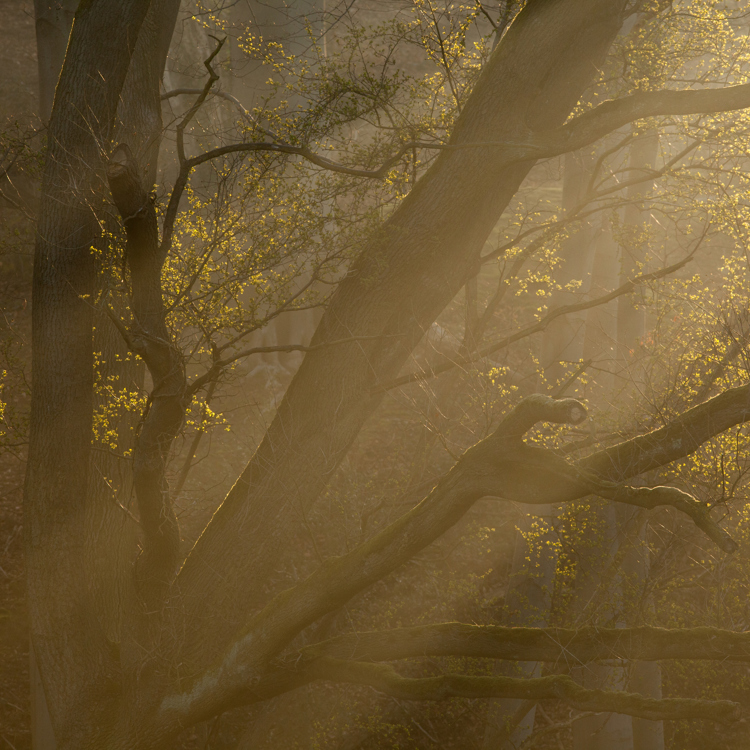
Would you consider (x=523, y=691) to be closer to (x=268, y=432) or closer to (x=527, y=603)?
(x=268, y=432)

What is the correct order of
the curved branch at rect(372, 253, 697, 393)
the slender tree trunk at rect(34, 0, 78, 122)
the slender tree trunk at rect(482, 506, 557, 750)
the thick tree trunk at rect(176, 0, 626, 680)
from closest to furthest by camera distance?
the thick tree trunk at rect(176, 0, 626, 680) < the curved branch at rect(372, 253, 697, 393) < the slender tree trunk at rect(482, 506, 557, 750) < the slender tree trunk at rect(34, 0, 78, 122)

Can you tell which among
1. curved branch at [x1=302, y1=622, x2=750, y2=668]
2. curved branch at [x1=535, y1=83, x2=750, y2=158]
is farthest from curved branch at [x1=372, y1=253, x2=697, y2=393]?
curved branch at [x1=302, y1=622, x2=750, y2=668]

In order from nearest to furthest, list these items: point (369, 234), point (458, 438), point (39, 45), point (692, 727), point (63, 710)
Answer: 1. point (63, 710)
2. point (369, 234)
3. point (39, 45)
4. point (692, 727)
5. point (458, 438)

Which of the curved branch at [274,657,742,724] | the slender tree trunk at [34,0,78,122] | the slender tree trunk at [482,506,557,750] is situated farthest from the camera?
the slender tree trunk at [34,0,78,122]

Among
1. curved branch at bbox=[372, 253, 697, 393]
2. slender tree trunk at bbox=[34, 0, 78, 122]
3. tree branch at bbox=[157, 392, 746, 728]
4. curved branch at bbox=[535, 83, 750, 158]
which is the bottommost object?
tree branch at bbox=[157, 392, 746, 728]

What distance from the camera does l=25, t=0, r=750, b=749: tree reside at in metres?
5.40

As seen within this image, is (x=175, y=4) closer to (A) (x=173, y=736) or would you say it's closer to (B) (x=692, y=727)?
(A) (x=173, y=736)

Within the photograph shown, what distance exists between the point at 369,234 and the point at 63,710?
5.33 m

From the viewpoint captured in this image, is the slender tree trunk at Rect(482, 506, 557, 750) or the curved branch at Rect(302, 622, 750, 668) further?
the slender tree trunk at Rect(482, 506, 557, 750)

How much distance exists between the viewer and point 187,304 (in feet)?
20.1

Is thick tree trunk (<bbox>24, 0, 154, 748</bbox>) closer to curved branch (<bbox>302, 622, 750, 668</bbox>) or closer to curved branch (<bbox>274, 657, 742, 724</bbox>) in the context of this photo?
curved branch (<bbox>302, 622, 750, 668</bbox>)

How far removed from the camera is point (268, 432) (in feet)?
20.5

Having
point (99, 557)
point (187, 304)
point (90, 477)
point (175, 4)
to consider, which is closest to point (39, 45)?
point (175, 4)

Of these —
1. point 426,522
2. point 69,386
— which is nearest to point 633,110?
point 426,522
